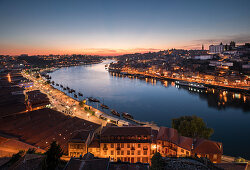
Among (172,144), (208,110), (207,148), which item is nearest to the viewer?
(207,148)

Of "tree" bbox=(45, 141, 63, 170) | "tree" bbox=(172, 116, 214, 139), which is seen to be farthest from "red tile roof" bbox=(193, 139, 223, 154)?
"tree" bbox=(45, 141, 63, 170)

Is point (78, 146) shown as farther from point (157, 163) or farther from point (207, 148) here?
point (207, 148)

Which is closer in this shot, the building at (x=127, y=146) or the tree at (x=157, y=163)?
the tree at (x=157, y=163)

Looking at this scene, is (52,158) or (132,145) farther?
(132,145)

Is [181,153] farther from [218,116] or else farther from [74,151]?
[218,116]

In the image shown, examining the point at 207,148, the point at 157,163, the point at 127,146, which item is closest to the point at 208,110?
the point at 207,148

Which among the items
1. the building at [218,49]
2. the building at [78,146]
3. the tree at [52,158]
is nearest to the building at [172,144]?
the building at [78,146]

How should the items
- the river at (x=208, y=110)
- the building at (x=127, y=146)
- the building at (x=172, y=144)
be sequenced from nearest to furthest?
the building at (x=172, y=144), the building at (x=127, y=146), the river at (x=208, y=110)

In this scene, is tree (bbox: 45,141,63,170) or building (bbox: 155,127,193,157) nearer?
tree (bbox: 45,141,63,170)

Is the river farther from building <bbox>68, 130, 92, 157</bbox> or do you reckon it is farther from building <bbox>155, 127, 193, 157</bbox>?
building <bbox>68, 130, 92, 157</bbox>

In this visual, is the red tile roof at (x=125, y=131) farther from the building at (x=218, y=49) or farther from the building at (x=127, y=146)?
the building at (x=218, y=49)

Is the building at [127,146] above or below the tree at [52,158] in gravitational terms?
below

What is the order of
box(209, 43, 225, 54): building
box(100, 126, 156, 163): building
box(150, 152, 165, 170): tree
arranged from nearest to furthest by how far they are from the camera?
box(150, 152, 165, 170): tree → box(100, 126, 156, 163): building → box(209, 43, 225, 54): building
